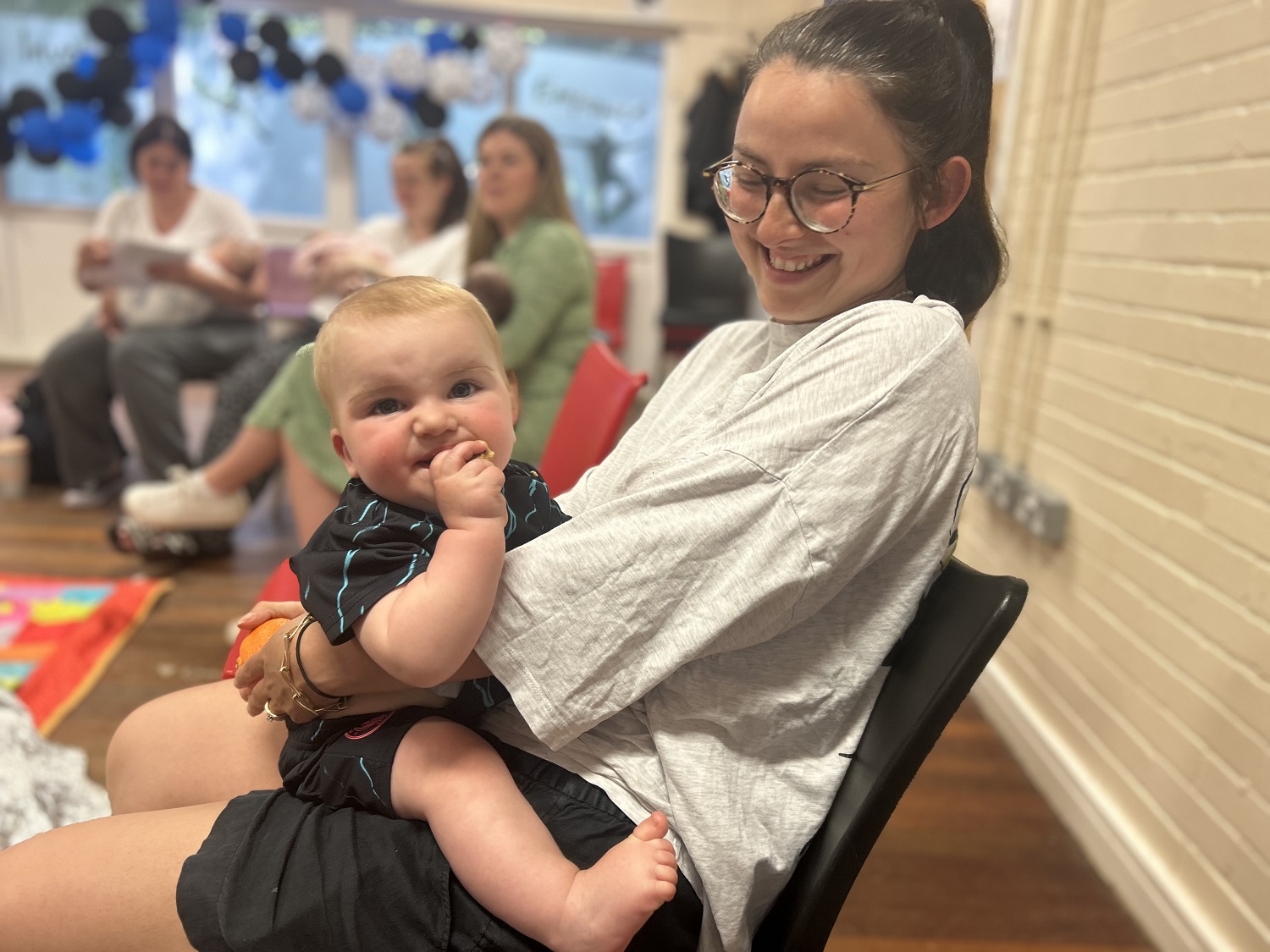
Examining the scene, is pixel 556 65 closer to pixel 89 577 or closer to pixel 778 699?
pixel 89 577

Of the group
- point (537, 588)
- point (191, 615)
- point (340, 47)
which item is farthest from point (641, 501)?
point (340, 47)

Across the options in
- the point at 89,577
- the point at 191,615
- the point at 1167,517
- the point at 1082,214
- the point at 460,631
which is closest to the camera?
the point at 460,631

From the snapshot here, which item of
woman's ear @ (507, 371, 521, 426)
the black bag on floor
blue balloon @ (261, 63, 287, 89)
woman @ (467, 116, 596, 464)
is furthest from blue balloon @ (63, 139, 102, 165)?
woman's ear @ (507, 371, 521, 426)

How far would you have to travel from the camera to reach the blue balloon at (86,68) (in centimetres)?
517

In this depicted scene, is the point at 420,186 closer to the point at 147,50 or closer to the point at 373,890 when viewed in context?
the point at 373,890

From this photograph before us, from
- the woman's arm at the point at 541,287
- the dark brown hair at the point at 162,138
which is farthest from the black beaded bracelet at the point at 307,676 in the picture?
the dark brown hair at the point at 162,138

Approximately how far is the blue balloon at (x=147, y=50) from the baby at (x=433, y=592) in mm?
5439

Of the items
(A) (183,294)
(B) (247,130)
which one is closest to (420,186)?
(A) (183,294)

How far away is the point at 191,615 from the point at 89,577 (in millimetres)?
506

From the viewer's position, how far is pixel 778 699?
833mm

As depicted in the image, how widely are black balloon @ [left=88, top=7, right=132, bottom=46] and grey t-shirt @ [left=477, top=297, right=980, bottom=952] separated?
5583 mm

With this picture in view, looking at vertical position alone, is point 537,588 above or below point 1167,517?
above

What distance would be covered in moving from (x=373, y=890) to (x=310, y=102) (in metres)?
5.63

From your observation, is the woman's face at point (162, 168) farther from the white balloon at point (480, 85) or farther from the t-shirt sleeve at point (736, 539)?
the t-shirt sleeve at point (736, 539)
